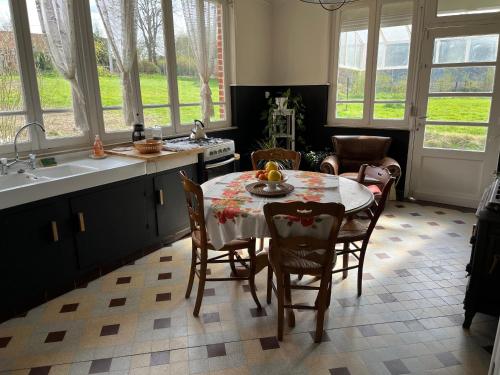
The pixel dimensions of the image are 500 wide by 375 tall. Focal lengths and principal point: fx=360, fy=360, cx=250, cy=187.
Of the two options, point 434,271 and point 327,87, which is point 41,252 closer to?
point 434,271

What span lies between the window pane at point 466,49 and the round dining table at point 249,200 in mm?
2741

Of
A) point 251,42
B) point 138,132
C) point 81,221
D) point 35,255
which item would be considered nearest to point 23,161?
point 81,221

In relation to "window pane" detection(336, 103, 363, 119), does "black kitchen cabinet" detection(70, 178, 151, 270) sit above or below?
below

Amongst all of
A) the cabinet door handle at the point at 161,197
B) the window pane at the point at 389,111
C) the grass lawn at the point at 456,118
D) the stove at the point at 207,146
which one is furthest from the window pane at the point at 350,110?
the cabinet door handle at the point at 161,197

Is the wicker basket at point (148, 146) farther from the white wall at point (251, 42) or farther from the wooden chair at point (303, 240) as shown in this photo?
the white wall at point (251, 42)

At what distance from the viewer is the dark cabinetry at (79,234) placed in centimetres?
238

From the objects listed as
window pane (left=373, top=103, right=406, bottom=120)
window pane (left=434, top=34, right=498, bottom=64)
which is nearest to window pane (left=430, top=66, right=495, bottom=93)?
window pane (left=434, top=34, right=498, bottom=64)

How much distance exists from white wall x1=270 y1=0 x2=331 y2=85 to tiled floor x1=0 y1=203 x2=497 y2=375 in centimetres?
313

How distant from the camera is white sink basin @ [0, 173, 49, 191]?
103 inches

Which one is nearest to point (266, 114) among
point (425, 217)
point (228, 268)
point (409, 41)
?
point (409, 41)

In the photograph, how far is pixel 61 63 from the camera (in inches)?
120

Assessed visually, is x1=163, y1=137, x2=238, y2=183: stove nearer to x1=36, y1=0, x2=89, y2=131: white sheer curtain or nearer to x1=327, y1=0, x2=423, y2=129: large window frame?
x1=36, y1=0, x2=89, y2=131: white sheer curtain

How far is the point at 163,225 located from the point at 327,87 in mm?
3133

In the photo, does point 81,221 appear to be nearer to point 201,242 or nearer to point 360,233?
point 201,242
